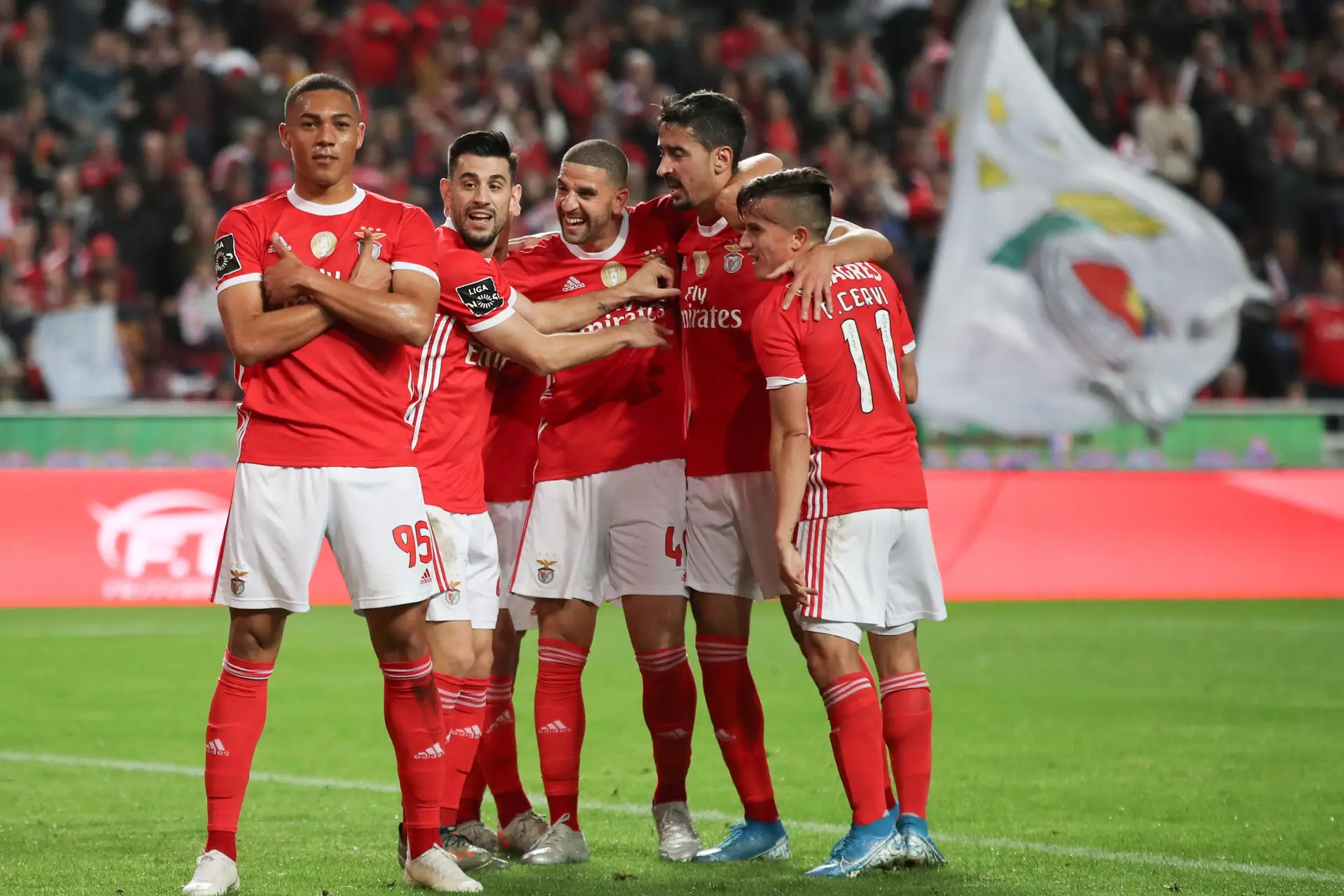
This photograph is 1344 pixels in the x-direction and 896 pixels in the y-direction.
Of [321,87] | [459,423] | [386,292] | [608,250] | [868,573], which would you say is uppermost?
[321,87]

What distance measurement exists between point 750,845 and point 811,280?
2.00 m

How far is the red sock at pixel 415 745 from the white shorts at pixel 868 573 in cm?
131

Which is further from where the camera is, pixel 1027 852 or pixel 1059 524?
pixel 1059 524

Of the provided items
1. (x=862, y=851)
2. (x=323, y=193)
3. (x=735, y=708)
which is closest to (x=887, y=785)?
(x=862, y=851)

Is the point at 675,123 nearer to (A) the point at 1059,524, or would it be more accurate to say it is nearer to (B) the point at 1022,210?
(A) the point at 1059,524

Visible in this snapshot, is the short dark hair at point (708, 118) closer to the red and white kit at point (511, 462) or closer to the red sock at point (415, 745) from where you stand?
the red and white kit at point (511, 462)

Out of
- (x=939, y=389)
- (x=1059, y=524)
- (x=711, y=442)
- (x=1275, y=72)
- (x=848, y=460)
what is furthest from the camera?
(x=1275, y=72)

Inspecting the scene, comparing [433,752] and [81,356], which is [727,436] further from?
[81,356]

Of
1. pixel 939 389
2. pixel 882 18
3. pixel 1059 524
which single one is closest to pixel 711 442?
pixel 1059 524

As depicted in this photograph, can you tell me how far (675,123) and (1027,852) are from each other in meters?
2.94

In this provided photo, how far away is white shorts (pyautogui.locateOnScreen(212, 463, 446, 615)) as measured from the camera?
5.38 meters

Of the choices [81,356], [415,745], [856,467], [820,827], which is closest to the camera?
[415,745]

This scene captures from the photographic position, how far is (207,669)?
11133 millimetres

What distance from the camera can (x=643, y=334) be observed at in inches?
252
